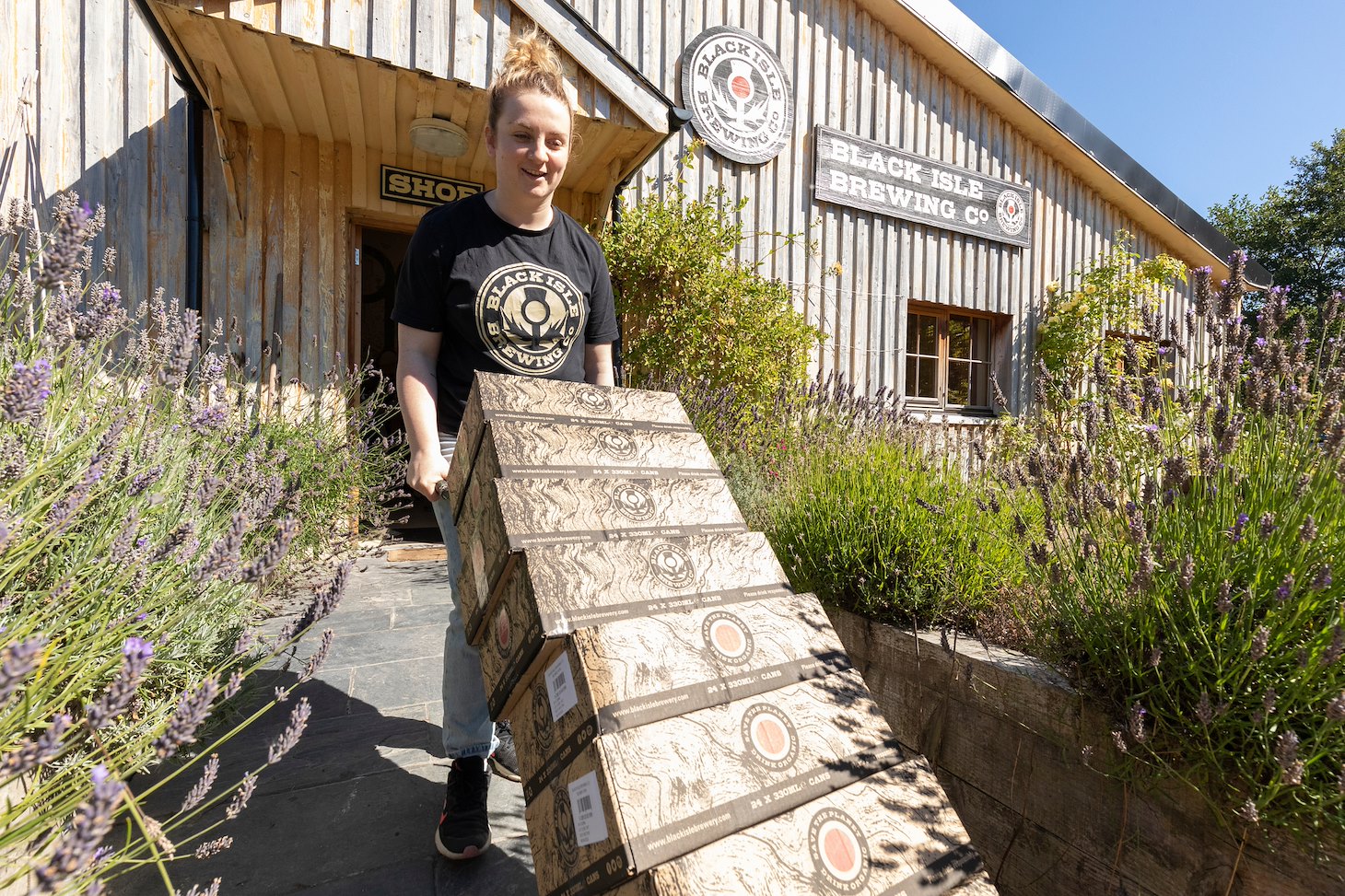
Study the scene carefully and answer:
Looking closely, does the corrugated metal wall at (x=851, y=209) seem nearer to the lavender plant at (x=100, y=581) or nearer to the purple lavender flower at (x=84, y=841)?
the lavender plant at (x=100, y=581)

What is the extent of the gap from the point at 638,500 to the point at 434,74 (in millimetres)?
3356

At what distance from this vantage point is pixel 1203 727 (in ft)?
3.36

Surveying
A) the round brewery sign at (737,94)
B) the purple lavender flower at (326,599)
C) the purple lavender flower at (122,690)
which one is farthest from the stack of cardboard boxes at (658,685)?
the round brewery sign at (737,94)

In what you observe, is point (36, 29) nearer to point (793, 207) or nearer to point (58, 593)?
point (58, 593)

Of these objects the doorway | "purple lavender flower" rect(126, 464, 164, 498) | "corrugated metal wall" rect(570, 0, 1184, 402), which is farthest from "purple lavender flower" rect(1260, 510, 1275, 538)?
the doorway

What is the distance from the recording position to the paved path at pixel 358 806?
1367 millimetres

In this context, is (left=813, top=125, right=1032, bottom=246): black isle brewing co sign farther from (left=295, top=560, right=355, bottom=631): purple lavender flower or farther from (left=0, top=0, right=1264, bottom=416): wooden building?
(left=295, top=560, right=355, bottom=631): purple lavender flower

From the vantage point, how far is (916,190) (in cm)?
706

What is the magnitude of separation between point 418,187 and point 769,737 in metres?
4.87

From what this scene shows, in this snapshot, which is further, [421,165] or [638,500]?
[421,165]

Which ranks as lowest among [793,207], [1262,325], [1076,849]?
[1076,849]

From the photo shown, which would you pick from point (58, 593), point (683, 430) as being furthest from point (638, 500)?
point (58, 593)

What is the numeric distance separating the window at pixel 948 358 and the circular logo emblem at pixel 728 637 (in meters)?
6.60

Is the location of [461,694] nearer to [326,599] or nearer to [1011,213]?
[326,599]
